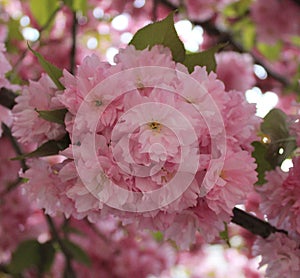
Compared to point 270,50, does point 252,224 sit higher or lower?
higher

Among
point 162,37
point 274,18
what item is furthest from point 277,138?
point 274,18

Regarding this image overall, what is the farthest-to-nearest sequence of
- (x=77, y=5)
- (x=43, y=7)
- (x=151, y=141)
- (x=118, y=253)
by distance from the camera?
(x=118, y=253) → (x=43, y=7) → (x=77, y=5) → (x=151, y=141)

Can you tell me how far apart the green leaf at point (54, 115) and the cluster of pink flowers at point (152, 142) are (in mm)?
33

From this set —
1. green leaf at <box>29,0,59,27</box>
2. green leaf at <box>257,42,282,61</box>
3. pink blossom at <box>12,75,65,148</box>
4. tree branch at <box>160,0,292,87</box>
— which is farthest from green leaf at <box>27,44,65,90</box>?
green leaf at <box>257,42,282,61</box>

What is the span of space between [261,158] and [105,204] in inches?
12.5

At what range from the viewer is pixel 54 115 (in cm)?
89

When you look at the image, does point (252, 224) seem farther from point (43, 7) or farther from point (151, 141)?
point (43, 7)

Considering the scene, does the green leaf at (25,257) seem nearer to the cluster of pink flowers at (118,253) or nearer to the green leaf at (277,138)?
the cluster of pink flowers at (118,253)

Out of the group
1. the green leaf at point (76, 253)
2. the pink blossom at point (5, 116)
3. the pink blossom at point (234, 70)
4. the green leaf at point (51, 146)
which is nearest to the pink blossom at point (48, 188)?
the green leaf at point (51, 146)

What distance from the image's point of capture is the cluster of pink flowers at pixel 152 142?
2.64ft

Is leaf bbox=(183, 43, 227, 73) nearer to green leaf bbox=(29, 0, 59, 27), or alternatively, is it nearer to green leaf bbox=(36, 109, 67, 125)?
green leaf bbox=(36, 109, 67, 125)

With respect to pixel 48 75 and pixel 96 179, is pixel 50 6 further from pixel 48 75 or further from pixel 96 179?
pixel 96 179

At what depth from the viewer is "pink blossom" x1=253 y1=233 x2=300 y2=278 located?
37.6 inches

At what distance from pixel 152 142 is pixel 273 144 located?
0.32 metres
